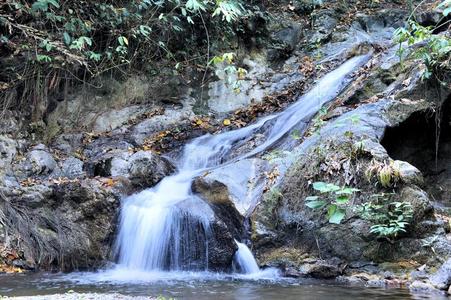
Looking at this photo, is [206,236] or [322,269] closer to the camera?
[322,269]

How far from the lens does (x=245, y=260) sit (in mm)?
6336

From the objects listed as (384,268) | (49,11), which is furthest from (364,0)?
(384,268)

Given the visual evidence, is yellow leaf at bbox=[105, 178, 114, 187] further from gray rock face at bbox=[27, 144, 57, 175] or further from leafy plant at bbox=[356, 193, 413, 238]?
leafy plant at bbox=[356, 193, 413, 238]

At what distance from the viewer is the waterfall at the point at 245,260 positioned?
6.25 m

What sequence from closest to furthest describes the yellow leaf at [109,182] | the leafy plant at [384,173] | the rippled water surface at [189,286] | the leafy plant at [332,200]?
the rippled water surface at [189,286]
the leafy plant at [332,200]
the leafy plant at [384,173]
the yellow leaf at [109,182]

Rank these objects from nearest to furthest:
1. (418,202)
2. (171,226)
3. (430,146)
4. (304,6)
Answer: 1. (418,202)
2. (171,226)
3. (430,146)
4. (304,6)

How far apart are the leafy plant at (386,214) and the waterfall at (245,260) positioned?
1.56 metres

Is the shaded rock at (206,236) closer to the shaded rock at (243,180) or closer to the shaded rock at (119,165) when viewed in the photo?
the shaded rock at (243,180)

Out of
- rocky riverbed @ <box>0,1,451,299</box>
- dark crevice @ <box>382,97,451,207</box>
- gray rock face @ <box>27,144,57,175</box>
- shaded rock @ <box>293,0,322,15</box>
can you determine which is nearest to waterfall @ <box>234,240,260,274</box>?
rocky riverbed @ <box>0,1,451,299</box>

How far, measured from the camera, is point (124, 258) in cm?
677

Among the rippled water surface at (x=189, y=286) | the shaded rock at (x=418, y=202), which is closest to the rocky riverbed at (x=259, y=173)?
the shaded rock at (x=418, y=202)

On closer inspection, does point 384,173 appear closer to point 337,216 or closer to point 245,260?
point 337,216

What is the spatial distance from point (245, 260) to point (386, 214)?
1950 mm

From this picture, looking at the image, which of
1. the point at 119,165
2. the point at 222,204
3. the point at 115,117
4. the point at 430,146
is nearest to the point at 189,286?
the point at 222,204
